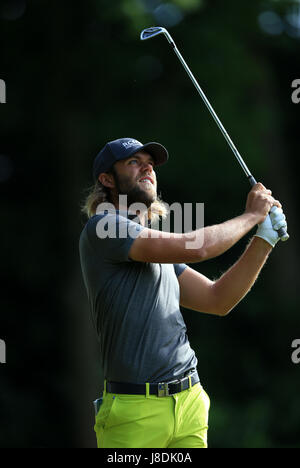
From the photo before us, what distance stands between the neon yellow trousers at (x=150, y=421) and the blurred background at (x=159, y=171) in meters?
4.01

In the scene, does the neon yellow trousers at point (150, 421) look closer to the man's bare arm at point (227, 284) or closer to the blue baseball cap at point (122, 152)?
the man's bare arm at point (227, 284)

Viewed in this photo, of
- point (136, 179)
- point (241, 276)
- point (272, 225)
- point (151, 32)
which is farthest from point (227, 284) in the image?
point (151, 32)

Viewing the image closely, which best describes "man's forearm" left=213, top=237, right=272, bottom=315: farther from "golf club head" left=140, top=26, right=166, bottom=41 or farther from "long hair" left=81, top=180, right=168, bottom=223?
"golf club head" left=140, top=26, right=166, bottom=41

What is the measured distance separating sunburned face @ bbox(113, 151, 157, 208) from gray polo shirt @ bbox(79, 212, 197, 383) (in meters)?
0.20

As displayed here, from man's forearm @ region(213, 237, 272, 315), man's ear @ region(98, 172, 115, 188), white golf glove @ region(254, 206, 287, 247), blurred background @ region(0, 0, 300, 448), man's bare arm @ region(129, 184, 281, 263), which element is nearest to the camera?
man's bare arm @ region(129, 184, 281, 263)

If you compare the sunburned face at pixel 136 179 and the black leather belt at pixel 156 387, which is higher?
the sunburned face at pixel 136 179

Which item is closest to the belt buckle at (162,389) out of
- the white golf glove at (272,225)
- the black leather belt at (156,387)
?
the black leather belt at (156,387)

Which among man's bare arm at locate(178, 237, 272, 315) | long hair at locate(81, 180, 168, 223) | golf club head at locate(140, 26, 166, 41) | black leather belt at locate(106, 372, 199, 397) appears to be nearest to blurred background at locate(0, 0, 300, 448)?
golf club head at locate(140, 26, 166, 41)

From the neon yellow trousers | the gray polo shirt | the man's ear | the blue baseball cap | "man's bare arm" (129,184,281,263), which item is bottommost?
the neon yellow trousers

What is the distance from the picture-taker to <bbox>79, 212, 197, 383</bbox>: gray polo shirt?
2.86 m

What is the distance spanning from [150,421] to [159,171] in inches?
186

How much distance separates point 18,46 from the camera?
695cm

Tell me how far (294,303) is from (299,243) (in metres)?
0.71

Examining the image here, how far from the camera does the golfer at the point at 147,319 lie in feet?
9.23
